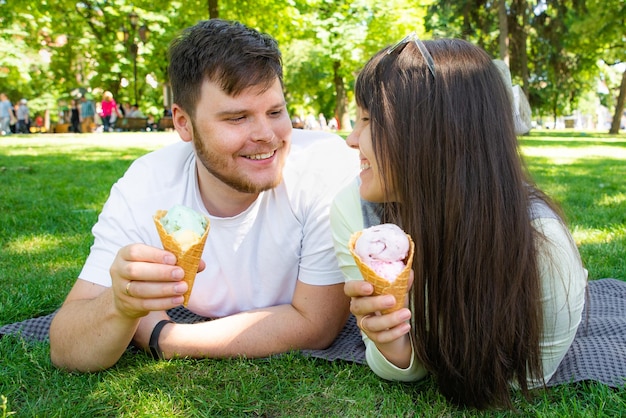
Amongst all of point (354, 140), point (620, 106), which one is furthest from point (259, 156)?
point (620, 106)

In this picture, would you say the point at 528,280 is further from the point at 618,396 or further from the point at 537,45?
the point at 537,45

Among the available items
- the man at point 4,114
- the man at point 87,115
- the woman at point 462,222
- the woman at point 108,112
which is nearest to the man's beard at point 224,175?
the woman at point 462,222

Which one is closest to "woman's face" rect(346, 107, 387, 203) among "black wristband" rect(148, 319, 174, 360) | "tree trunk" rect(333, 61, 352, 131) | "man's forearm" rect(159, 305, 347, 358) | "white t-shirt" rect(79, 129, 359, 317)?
"white t-shirt" rect(79, 129, 359, 317)

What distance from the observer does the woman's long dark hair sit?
2172 millimetres

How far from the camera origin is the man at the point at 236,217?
9.36 feet

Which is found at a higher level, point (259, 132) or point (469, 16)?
point (469, 16)

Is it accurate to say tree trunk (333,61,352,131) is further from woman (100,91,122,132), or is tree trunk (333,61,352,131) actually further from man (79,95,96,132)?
man (79,95,96,132)

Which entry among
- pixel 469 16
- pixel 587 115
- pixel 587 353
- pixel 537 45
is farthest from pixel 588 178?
pixel 587 115

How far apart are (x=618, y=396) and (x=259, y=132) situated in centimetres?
192

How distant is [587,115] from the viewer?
78438mm

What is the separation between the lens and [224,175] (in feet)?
9.81

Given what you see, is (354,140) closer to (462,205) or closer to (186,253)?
(462,205)

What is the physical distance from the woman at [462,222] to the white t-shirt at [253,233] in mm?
726

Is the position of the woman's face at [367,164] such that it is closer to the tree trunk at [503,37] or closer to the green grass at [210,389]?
the green grass at [210,389]
